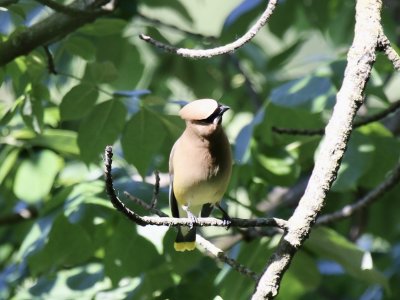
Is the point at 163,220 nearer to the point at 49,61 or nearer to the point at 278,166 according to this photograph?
the point at 49,61

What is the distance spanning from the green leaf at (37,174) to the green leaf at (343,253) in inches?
52.3

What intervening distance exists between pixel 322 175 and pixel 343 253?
156 cm

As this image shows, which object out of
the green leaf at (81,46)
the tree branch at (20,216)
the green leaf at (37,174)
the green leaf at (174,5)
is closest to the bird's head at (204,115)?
the green leaf at (81,46)

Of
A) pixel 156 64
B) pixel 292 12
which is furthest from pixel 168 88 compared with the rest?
pixel 292 12

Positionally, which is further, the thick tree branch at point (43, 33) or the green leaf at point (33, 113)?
the green leaf at point (33, 113)

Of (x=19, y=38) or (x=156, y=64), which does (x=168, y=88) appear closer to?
(x=156, y=64)

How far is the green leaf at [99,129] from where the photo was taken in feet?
11.9

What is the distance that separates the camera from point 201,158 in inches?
122

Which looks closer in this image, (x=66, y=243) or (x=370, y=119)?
(x=370, y=119)

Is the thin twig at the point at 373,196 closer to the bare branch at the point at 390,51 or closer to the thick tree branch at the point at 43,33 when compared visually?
the bare branch at the point at 390,51

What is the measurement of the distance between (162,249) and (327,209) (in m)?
2.26

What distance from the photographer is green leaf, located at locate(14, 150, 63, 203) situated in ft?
13.3

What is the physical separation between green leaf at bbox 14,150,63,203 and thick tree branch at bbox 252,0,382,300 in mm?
1975

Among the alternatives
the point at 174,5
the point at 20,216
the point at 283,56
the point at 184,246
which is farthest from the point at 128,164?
the point at 283,56
